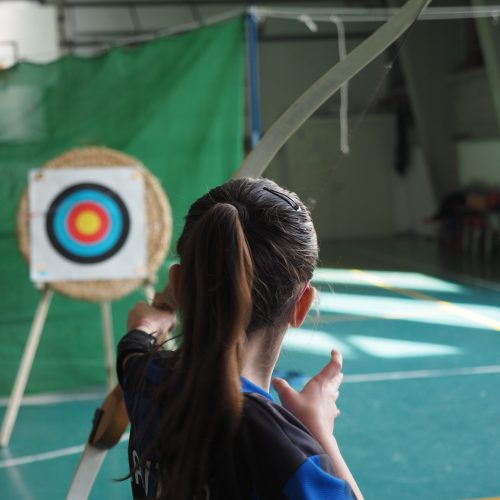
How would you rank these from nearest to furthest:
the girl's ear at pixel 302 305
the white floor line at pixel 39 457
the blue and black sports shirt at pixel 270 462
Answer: the blue and black sports shirt at pixel 270 462 → the girl's ear at pixel 302 305 → the white floor line at pixel 39 457

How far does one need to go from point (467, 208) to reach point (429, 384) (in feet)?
17.0

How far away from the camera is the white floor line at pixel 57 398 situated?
9.70 ft

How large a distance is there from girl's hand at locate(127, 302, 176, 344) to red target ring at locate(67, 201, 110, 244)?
5.14 ft

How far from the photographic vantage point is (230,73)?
291cm

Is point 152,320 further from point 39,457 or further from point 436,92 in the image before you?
point 436,92

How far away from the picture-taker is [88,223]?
2.63m

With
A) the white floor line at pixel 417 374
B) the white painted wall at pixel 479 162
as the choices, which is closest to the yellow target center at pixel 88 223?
the white floor line at pixel 417 374

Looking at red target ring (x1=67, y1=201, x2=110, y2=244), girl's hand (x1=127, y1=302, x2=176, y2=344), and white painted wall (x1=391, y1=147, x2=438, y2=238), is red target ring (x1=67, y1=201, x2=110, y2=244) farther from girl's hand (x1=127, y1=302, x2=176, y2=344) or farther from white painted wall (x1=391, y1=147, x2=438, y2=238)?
white painted wall (x1=391, y1=147, x2=438, y2=238)

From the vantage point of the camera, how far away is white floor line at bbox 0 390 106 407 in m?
2.96

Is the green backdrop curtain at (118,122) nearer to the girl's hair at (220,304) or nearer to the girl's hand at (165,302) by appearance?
the girl's hand at (165,302)

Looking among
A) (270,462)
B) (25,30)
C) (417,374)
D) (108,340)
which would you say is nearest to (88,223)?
(108,340)

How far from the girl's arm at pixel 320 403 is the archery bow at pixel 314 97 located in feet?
1.22

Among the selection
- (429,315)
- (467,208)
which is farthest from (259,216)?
(467,208)

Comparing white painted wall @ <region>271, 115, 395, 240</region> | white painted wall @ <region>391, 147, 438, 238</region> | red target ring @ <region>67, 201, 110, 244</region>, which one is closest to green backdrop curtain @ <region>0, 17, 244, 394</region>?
red target ring @ <region>67, 201, 110, 244</region>
